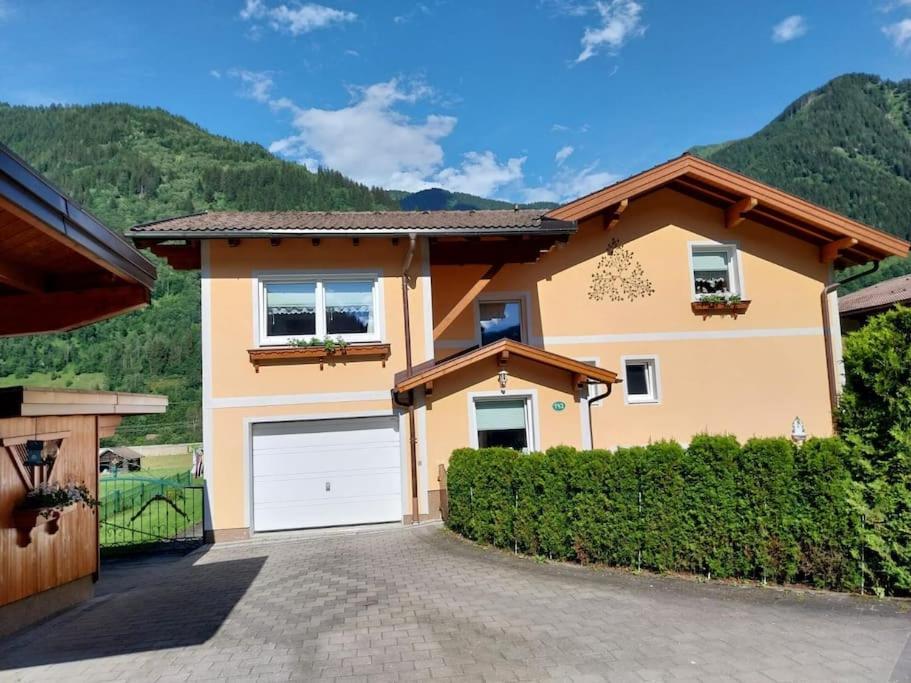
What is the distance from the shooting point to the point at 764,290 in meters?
13.0

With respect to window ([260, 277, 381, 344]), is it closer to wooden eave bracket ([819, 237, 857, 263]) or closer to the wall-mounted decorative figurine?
the wall-mounted decorative figurine

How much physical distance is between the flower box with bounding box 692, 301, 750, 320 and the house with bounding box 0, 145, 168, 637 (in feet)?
35.1

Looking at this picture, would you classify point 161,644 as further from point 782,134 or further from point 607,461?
point 782,134

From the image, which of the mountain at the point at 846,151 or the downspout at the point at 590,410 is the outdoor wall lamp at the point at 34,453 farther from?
the mountain at the point at 846,151

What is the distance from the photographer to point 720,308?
12.7 m

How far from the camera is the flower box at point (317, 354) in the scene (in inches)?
411

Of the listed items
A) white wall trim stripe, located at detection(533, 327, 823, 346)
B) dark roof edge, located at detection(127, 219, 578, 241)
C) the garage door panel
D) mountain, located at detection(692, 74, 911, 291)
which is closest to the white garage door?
the garage door panel

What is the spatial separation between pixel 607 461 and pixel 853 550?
2.70 m

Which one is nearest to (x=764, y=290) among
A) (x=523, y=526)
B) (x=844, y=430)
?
(x=844, y=430)

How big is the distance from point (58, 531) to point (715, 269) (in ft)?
43.3

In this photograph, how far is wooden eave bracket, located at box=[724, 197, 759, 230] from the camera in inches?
492

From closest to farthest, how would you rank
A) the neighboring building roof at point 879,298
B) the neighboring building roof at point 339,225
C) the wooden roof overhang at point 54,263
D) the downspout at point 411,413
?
1. the wooden roof overhang at point 54,263
2. the neighboring building roof at point 339,225
3. the downspout at point 411,413
4. the neighboring building roof at point 879,298

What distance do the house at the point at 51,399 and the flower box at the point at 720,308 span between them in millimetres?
10693

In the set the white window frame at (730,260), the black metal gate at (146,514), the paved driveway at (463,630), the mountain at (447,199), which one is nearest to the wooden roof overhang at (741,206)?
the white window frame at (730,260)
